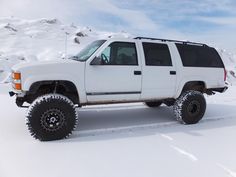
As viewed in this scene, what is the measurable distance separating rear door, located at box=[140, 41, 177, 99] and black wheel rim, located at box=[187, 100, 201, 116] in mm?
516

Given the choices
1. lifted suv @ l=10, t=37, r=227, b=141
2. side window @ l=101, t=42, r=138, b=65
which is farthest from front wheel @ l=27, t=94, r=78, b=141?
side window @ l=101, t=42, r=138, b=65

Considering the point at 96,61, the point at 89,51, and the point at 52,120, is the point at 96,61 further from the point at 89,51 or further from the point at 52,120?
the point at 52,120

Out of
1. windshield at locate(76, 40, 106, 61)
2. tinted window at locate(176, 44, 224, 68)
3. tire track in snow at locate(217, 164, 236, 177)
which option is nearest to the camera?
tire track in snow at locate(217, 164, 236, 177)

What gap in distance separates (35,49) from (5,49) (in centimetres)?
298

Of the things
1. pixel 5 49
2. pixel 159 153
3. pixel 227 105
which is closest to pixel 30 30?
pixel 5 49

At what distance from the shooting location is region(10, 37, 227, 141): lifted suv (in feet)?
13.3

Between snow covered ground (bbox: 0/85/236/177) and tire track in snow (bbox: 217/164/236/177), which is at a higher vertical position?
snow covered ground (bbox: 0/85/236/177)

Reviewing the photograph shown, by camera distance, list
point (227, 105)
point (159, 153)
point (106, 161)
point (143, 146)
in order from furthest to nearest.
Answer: point (227, 105) → point (143, 146) → point (159, 153) → point (106, 161)

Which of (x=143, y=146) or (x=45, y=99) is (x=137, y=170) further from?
(x=45, y=99)

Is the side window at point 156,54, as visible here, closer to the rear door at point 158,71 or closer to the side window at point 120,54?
the rear door at point 158,71

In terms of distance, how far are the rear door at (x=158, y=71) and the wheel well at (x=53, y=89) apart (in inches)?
61.3

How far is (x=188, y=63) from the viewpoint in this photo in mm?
5566

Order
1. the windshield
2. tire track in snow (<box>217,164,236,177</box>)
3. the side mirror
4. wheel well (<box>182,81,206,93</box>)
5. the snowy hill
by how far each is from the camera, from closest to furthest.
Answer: tire track in snow (<box>217,164,236,177</box>) < the side mirror < the windshield < wheel well (<box>182,81,206,93</box>) < the snowy hill

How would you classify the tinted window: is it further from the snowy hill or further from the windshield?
the snowy hill
